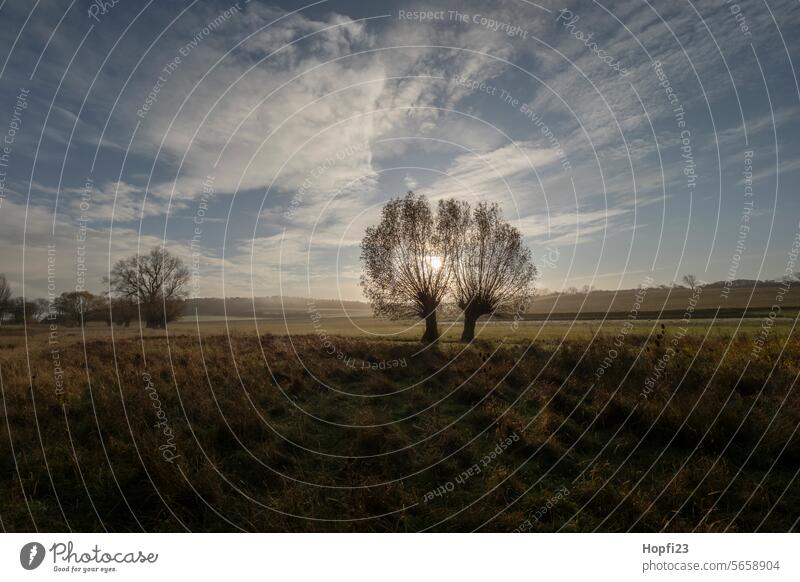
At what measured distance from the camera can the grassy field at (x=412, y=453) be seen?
589 centimetres

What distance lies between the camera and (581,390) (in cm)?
1188

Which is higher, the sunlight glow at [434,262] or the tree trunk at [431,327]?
the sunlight glow at [434,262]

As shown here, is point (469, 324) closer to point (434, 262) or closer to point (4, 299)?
point (434, 262)

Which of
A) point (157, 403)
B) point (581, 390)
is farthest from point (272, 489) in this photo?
point (581, 390)
